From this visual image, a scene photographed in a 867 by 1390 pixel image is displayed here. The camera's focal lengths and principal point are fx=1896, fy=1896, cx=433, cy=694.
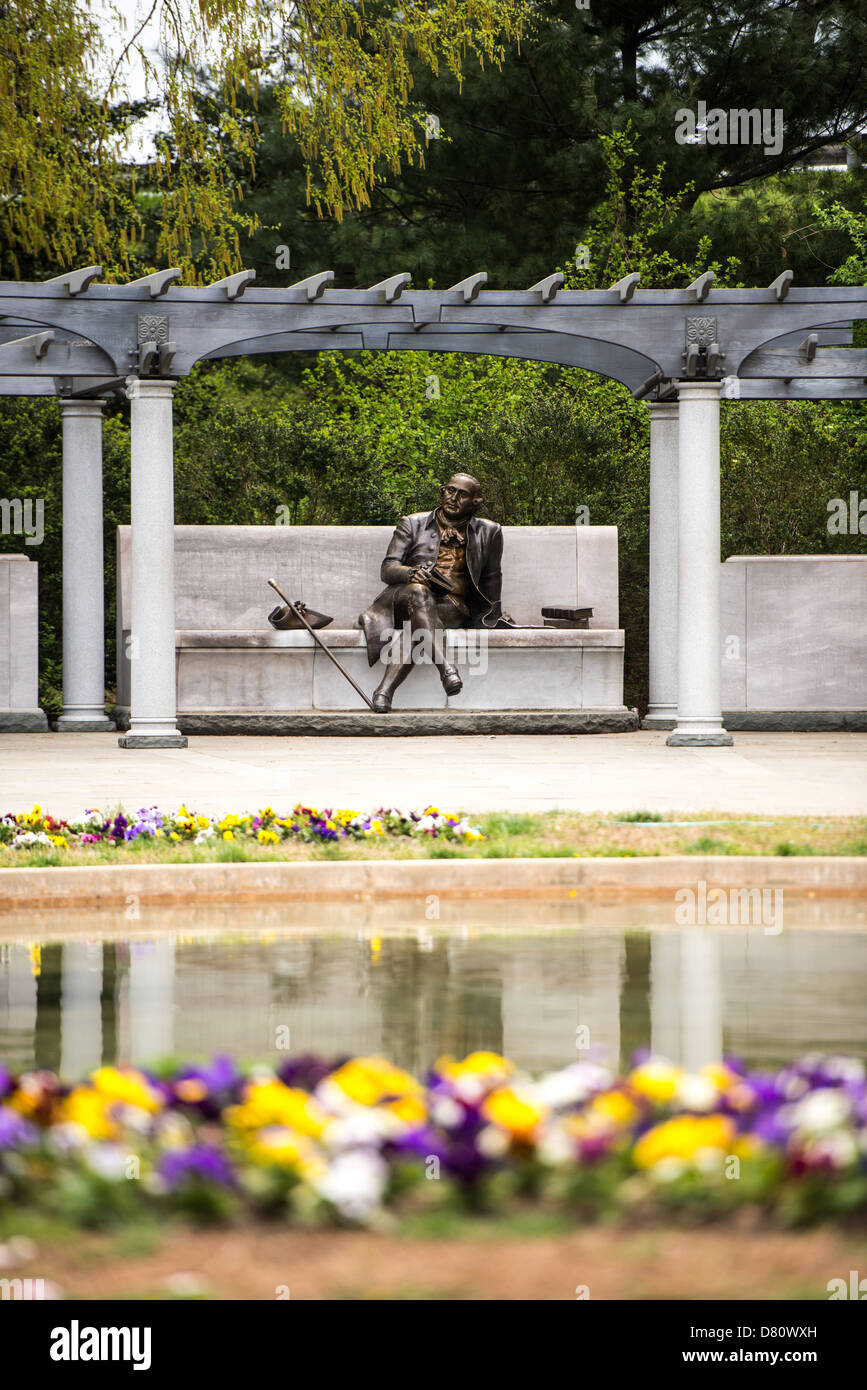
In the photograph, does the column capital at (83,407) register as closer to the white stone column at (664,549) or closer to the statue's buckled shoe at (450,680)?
the statue's buckled shoe at (450,680)

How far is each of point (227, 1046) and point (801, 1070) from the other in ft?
7.53

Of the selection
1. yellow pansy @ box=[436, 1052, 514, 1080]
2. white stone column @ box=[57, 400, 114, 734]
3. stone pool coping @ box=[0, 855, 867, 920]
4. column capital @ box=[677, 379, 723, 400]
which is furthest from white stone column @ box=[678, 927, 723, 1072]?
white stone column @ box=[57, 400, 114, 734]

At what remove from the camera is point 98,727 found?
783 inches

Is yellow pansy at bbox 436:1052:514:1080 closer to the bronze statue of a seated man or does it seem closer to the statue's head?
the bronze statue of a seated man

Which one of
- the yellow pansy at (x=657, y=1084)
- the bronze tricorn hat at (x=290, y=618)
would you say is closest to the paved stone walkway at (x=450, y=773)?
the bronze tricorn hat at (x=290, y=618)

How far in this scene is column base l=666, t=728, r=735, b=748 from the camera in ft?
56.0

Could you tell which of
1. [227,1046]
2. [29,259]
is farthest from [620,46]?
[227,1046]

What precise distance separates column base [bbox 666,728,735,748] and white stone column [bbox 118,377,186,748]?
453 centimetres

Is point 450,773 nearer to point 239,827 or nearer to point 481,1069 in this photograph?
point 239,827

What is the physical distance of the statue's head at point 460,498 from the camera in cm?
1981

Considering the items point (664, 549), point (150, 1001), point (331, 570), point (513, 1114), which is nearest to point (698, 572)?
point (664, 549)

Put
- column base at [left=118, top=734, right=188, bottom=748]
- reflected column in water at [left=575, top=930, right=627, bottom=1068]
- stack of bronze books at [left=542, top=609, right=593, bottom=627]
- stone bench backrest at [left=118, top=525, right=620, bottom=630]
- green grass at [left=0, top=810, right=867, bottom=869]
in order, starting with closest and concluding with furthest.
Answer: reflected column in water at [left=575, top=930, right=627, bottom=1068] → green grass at [left=0, top=810, right=867, bottom=869] → column base at [left=118, top=734, right=188, bottom=748] → stack of bronze books at [left=542, top=609, right=593, bottom=627] → stone bench backrest at [left=118, top=525, right=620, bottom=630]

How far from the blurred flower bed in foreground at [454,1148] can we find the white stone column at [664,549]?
15865mm

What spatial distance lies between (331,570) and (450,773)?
731cm
